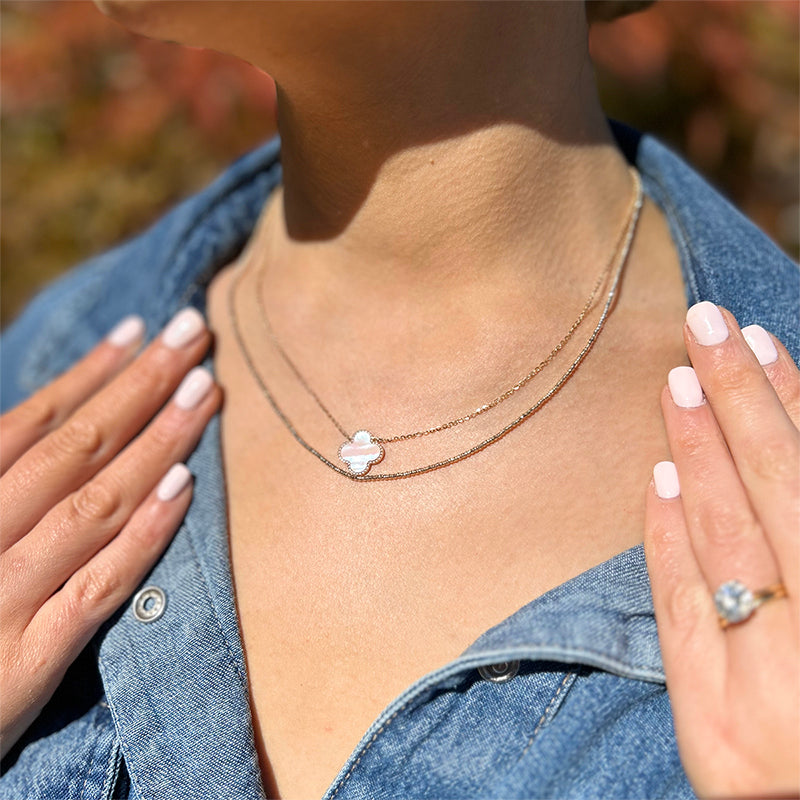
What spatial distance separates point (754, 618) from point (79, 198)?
3138 mm

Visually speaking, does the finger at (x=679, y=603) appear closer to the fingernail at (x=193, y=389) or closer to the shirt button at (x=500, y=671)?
the shirt button at (x=500, y=671)

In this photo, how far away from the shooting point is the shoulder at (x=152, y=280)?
1962 millimetres

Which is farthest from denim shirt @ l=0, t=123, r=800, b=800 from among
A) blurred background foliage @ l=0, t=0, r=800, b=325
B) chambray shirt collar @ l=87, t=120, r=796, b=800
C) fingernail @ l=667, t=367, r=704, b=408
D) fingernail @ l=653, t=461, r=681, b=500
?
blurred background foliage @ l=0, t=0, r=800, b=325

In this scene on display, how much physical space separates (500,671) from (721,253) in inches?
35.2

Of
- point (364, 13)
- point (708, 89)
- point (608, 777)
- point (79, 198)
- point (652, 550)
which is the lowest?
point (708, 89)

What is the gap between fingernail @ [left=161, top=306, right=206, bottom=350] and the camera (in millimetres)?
1799

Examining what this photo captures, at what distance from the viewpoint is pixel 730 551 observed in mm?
1135

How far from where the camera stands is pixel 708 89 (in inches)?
145

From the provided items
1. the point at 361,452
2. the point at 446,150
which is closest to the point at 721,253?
the point at 446,150

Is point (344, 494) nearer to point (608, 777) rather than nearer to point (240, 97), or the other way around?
point (608, 777)

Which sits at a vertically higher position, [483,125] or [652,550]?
[483,125]

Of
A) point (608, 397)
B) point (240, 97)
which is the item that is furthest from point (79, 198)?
point (608, 397)

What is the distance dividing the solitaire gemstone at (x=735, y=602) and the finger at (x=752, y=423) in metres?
0.06

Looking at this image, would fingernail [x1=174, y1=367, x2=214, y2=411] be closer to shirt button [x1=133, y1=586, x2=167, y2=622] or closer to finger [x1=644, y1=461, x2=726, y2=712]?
shirt button [x1=133, y1=586, x2=167, y2=622]
